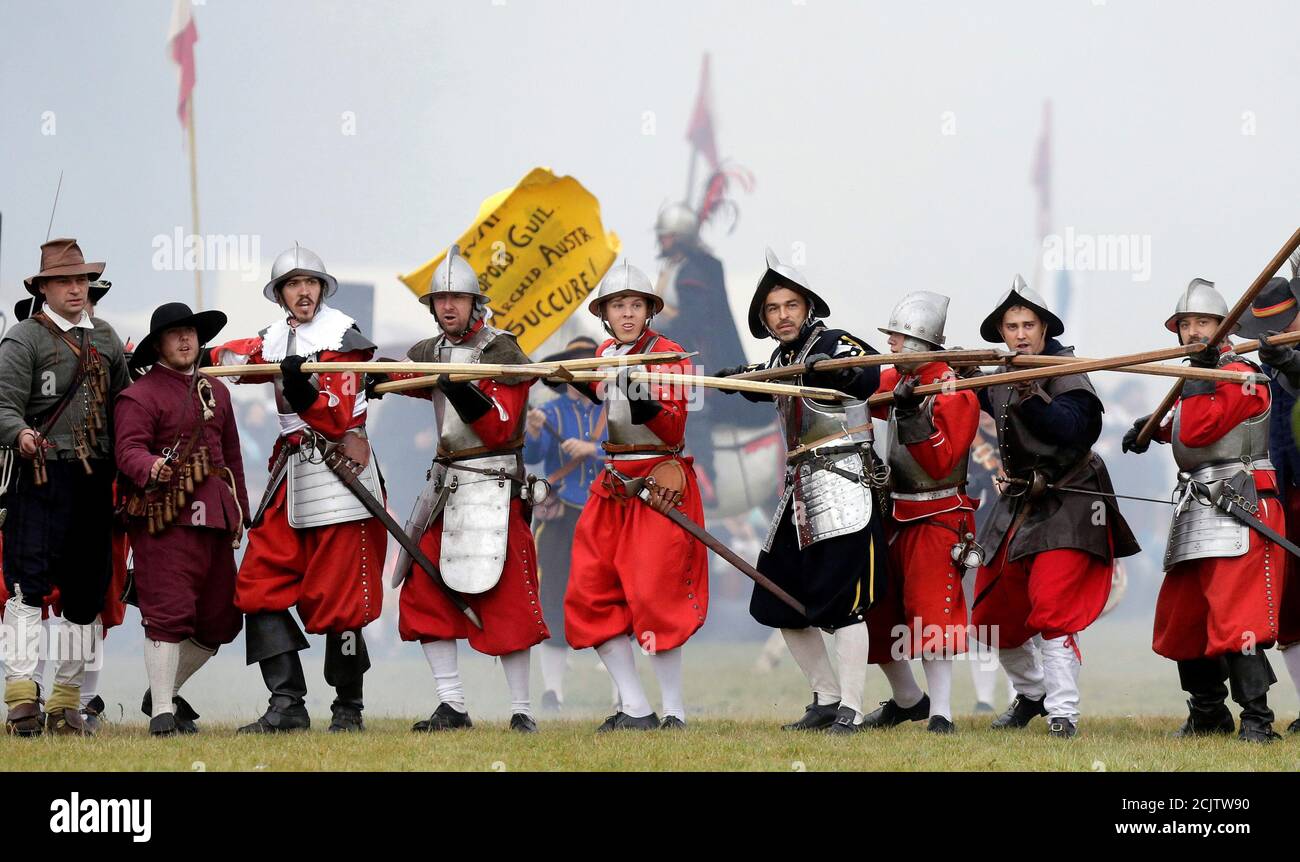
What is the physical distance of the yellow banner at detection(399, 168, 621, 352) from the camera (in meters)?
9.49

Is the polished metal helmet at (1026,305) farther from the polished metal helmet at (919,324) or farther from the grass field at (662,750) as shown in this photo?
the grass field at (662,750)

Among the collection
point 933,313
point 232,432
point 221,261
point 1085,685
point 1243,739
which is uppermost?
point 221,261

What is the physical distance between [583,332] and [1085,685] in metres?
6.34

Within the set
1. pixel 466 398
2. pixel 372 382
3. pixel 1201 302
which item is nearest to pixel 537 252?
pixel 372 382

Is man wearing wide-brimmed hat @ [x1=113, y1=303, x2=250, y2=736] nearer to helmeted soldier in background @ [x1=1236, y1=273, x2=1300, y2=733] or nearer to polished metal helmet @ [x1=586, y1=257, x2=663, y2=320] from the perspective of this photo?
polished metal helmet @ [x1=586, y1=257, x2=663, y2=320]

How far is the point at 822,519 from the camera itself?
717 cm

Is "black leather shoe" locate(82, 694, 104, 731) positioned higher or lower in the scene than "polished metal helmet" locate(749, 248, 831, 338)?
lower

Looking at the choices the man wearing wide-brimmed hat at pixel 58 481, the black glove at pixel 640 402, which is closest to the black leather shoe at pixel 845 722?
the black glove at pixel 640 402

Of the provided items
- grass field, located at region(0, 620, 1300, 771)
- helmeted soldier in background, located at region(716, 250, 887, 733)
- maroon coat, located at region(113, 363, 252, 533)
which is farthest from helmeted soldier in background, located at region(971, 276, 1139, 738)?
maroon coat, located at region(113, 363, 252, 533)

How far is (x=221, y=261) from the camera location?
614 inches

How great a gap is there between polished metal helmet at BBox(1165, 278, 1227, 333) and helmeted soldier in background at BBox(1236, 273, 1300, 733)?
24cm

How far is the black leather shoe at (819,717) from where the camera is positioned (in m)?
7.30

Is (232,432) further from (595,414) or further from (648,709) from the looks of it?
(595,414)
